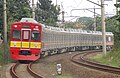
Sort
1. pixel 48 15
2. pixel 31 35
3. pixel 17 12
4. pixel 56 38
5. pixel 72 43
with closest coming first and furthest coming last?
pixel 31 35 < pixel 56 38 < pixel 17 12 < pixel 72 43 < pixel 48 15

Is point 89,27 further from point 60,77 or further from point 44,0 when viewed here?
point 60,77

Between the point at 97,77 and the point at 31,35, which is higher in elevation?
the point at 31,35

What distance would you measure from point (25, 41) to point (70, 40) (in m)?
18.6

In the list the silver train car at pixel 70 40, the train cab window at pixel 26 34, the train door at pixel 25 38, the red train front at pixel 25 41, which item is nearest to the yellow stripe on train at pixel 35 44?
the red train front at pixel 25 41

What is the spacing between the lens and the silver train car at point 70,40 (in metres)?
30.2

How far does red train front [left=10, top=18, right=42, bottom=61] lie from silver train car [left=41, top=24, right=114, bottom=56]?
4.89ft

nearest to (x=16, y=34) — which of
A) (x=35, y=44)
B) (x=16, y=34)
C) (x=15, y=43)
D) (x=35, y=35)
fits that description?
(x=16, y=34)

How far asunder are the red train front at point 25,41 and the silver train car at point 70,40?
1491 mm

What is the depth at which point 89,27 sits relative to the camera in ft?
316

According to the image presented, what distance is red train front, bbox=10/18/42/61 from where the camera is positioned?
23438mm

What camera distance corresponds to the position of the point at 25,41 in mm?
23422

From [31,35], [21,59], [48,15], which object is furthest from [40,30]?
[48,15]

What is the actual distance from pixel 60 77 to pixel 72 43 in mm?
27168

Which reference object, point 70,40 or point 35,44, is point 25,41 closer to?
point 35,44
